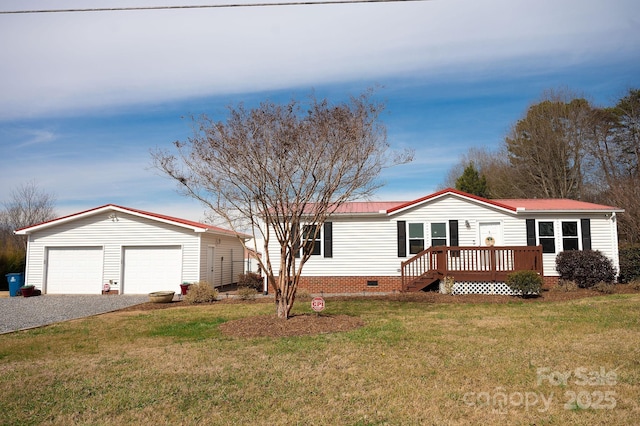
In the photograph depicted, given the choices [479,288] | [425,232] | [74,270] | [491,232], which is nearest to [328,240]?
[425,232]

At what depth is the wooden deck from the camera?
15.8 metres

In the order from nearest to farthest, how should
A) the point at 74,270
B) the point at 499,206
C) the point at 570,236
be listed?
1. the point at 570,236
2. the point at 499,206
3. the point at 74,270

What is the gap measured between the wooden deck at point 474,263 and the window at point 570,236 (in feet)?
8.17

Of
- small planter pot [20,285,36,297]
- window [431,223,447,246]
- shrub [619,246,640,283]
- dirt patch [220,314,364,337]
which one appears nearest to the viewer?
dirt patch [220,314,364,337]

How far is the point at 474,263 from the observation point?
1655cm

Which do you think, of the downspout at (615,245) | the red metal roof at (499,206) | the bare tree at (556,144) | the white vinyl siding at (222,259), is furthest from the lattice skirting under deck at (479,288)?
the bare tree at (556,144)

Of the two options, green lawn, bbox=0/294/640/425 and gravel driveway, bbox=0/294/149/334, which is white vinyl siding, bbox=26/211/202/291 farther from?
green lawn, bbox=0/294/640/425

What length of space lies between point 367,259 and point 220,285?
7.73 m

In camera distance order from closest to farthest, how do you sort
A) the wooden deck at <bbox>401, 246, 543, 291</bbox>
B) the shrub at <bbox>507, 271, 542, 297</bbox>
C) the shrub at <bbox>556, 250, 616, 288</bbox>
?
the shrub at <bbox>507, 271, 542, 297</bbox>
the wooden deck at <bbox>401, 246, 543, 291</bbox>
the shrub at <bbox>556, 250, 616, 288</bbox>

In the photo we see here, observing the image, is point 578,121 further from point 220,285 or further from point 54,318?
point 54,318

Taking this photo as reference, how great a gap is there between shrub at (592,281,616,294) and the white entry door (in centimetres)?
349

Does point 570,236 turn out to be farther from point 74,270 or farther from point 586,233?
point 74,270

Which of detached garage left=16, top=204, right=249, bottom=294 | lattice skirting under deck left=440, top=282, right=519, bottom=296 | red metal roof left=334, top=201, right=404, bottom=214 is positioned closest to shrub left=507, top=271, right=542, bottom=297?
lattice skirting under deck left=440, top=282, right=519, bottom=296

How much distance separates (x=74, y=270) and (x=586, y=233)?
20685 millimetres
